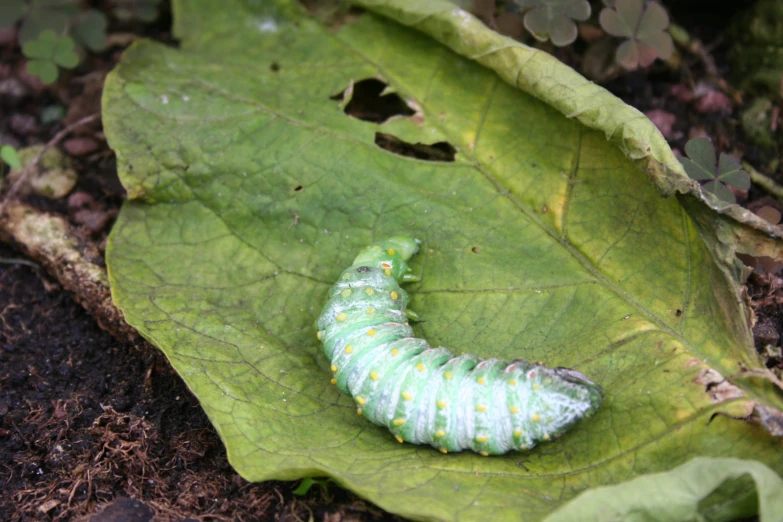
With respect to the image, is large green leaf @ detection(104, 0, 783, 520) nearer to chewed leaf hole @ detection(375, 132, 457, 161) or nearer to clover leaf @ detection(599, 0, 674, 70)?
chewed leaf hole @ detection(375, 132, 457, 161)

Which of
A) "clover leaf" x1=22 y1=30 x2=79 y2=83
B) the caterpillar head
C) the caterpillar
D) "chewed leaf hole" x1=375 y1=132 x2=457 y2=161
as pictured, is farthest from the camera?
"clover leaf" x1=22 y1=30 x2=79 y2=83

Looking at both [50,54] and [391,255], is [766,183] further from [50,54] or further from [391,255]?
[50,54]

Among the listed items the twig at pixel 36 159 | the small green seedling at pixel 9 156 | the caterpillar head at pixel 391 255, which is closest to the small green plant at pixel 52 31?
the twig at pixel 36 159

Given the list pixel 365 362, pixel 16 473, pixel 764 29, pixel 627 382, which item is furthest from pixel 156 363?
pixel 764 29

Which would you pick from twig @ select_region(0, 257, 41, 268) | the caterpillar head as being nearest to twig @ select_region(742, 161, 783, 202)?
the caterpillar head

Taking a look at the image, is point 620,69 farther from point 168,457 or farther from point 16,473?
point 16,473

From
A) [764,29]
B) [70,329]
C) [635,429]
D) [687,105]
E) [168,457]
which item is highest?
[764,29]

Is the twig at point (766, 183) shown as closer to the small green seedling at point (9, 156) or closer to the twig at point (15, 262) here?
the twig at point (15, 262)

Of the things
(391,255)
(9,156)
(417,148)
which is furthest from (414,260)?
(9,156)
